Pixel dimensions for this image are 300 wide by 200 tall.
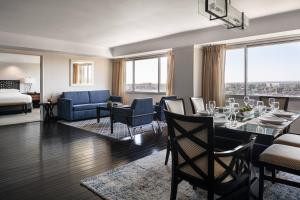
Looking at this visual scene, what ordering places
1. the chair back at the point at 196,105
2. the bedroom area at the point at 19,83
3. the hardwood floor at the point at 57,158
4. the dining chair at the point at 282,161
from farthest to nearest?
the bedroom area at the point at 19,83 → the chair back at the point at 196,105 → the hardwood floor at the point at 57,158 → the dining chair at the point at 282,161

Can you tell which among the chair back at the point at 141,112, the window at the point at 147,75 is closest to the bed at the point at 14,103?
the window at the point at 147,75

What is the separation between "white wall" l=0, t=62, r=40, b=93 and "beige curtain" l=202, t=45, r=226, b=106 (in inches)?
343

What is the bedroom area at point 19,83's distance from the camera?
7.88 meters

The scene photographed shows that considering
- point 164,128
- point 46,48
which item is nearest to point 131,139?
point 164,128

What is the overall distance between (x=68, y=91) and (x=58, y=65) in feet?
3.10

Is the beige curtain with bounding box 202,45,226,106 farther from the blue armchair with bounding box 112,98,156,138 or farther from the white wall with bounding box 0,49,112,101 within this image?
the white wall with bounding box 0,49,112,101

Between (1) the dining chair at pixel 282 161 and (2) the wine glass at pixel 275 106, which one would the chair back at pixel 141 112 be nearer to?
(2) the wine glass at pixel 275 106

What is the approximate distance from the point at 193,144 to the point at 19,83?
35.2 ft

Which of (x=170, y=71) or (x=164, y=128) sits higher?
(x=170, y=71)

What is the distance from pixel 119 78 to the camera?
8250mm

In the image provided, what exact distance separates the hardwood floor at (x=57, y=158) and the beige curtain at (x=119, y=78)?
322cm

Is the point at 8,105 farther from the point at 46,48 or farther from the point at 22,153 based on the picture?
the point at 22,153

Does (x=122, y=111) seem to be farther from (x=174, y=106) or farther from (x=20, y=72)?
(x=20, y=72)

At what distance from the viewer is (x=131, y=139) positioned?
4406mm
